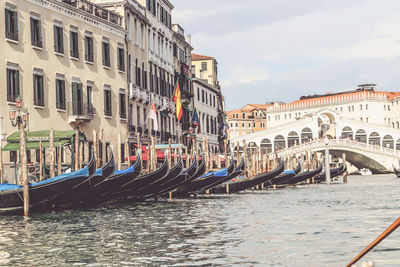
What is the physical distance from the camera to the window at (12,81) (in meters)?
18.2

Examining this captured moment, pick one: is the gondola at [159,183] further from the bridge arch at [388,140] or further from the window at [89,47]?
the bridge arch at [388,140]

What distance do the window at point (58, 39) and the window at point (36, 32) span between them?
0.82 metres

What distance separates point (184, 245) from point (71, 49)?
13471 millimetres

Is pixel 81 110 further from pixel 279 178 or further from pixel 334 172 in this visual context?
pixel 334 172

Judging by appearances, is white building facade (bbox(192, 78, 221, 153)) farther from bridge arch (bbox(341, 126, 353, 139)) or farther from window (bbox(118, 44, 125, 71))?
bridge arch (bbox(341, 126, 353, 139))

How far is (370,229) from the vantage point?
1055 centimetres

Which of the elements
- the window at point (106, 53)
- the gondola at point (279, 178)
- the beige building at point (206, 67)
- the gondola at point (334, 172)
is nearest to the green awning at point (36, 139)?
the window at point (106, 53)

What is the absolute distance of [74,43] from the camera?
2172 cm

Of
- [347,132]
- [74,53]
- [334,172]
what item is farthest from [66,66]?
[347,132]

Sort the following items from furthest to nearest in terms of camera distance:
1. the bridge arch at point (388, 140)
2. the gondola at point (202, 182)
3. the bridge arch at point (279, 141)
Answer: the bridge arch at point (279, 141) < the bridge arch at point (388, 140) < the gondola at point (202, 182)

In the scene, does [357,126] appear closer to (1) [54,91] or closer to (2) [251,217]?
(1) [54,91]

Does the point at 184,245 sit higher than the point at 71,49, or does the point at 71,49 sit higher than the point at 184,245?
the point at 71,49

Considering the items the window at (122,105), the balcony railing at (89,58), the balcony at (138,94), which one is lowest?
the window at (122,105)

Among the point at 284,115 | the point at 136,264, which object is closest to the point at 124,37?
the point at 136,264
